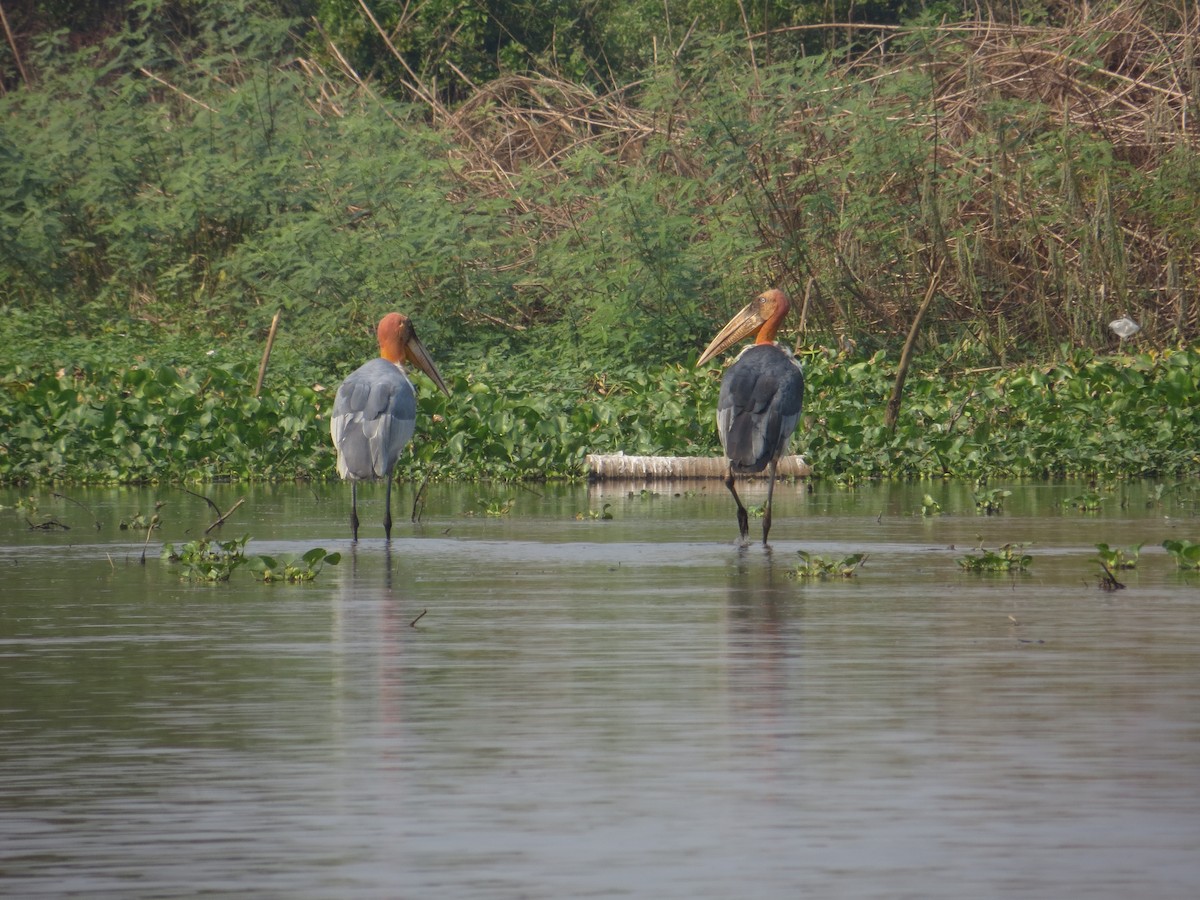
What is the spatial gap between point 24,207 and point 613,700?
20507 mm

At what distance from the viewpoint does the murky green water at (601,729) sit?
16.5 feet

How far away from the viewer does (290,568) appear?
1090 centimetres

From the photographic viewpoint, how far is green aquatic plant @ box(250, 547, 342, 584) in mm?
10781

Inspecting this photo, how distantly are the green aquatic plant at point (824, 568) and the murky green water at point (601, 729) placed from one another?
0.14 metres

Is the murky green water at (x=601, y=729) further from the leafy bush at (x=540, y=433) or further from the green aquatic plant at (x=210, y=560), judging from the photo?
the leafy bush at (x=540, y=433)

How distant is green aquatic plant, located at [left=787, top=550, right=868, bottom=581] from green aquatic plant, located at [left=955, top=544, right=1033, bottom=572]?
51 centimetres

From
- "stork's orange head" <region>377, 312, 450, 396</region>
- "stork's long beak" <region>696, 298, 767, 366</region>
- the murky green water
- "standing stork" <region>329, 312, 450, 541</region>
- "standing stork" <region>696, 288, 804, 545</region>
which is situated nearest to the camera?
the murky green water

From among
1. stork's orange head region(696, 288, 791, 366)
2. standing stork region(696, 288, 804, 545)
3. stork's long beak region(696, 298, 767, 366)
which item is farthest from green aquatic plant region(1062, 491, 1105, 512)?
stork's long beak region(696, 298, 767, 366)

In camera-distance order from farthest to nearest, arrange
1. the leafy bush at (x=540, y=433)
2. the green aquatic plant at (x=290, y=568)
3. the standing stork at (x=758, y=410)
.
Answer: the leafy bush at (x=540, y=433) → the standing stork at (x=758, y=410) → the green aquatic plant at (x=290, y=568)

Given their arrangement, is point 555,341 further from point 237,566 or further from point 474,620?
point 474,620

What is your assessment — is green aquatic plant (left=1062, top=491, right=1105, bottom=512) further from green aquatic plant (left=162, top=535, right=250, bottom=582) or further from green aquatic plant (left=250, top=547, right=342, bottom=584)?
green aquatic plant (left=162, top=535, right=250, bottom=582)

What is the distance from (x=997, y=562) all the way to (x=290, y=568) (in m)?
3.31

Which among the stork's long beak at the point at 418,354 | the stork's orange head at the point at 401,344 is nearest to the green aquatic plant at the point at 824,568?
the stork's orange head at the point at 401,344

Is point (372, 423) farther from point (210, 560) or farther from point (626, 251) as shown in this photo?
point (626, 251)
